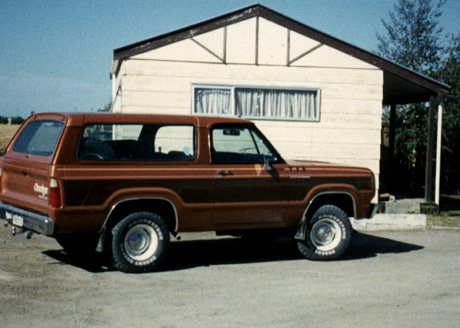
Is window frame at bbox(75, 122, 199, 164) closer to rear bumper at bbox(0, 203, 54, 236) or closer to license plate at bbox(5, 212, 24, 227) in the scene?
rear bumper at bbox(0, 203, 54, 236)

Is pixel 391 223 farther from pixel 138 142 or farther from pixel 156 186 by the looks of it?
pixel 138 142

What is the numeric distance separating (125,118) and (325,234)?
319cm

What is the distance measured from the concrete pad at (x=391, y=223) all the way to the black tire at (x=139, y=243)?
536 centimetres

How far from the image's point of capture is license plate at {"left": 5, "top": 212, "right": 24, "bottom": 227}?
7.69 m

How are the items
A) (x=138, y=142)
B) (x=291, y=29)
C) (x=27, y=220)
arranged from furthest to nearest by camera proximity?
(x=291, y=29) → (x=138, y=142) → (x=27, y=220)

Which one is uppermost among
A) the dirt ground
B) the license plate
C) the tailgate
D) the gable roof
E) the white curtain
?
the gable roof

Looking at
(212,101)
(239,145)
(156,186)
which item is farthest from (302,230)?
(212,101)

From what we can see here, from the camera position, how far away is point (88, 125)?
7602mm

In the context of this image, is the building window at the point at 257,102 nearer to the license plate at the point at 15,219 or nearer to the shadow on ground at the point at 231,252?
the shadow on ground at the point at 231,252

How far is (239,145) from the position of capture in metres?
8.59

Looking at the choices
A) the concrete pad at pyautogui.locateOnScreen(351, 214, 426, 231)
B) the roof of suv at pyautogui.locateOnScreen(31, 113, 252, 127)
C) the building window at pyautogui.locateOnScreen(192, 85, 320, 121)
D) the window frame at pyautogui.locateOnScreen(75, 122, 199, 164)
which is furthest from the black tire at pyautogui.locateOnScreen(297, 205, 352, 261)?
the building window at pyautogui.locateOnScreen(192, 85, 320, 121)

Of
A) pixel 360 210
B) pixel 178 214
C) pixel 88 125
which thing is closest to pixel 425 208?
pixel 360 210

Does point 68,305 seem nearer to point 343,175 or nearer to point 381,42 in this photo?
point 343,175

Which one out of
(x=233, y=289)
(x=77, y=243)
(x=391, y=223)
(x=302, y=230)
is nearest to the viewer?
(x=233, y=289)
